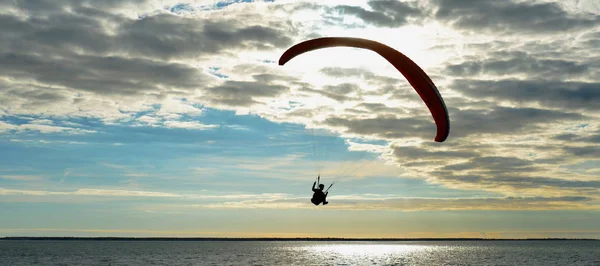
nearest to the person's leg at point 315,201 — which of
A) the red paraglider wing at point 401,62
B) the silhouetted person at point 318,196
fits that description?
the silhouetted person at point 318,196

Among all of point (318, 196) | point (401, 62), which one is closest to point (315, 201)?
point (318, 196)

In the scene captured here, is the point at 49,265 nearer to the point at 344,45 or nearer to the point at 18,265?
the point at 18,265

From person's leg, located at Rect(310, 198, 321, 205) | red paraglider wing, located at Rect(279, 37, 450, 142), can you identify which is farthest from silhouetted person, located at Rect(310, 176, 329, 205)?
red paraglider wing, located at Rect(279, 37, 450, 142)

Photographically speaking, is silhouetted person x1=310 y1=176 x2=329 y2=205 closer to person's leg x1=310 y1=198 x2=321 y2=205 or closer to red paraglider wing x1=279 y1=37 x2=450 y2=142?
person's leg x1=310 y1=198 x2=321 y2=205

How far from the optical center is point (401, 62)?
75.0 ft

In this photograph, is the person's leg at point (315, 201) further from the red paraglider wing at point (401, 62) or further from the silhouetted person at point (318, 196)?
the red paraglider wing at point (401, 62)

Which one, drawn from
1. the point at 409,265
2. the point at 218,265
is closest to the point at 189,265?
the point at 218,265

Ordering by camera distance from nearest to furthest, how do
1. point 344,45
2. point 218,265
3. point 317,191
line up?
point 344,45
point 317,191
point 218,265

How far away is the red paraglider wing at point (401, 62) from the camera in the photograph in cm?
2242

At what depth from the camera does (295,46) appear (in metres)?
22.7

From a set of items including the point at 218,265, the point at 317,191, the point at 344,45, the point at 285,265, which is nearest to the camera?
the point at 344,45

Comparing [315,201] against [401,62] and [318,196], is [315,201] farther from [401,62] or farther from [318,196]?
[401,62]

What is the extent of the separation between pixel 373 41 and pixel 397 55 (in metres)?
1.05

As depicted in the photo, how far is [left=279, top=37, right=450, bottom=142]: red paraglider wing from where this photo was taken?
2242 cm
